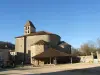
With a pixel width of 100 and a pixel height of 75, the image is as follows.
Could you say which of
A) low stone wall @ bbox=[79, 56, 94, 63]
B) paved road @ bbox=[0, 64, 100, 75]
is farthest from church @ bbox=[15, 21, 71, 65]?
paved road @ bbox=[0, 64, 100, 75]

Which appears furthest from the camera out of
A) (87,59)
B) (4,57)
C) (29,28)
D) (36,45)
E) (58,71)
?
(29,28)

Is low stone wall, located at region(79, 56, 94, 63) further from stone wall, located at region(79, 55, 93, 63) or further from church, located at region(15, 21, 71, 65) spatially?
church, located at region(15, 21, 71, 65)

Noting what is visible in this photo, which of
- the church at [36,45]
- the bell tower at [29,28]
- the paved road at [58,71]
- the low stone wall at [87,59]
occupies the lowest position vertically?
the paved road at [58,71]

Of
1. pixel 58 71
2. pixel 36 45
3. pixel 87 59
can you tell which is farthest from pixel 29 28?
pixel 58 71

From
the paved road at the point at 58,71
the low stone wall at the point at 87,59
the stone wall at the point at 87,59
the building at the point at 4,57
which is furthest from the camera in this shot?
the stone wall at the point at 87,59

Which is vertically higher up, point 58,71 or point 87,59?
point 87,59

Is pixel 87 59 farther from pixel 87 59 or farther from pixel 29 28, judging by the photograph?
pixel 29 28

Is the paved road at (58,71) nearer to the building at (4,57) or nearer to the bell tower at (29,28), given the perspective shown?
the building at (4,57)

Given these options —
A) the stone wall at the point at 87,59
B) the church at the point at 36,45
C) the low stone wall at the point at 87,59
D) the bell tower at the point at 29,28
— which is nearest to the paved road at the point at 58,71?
the low stone wall at the point at 87,59

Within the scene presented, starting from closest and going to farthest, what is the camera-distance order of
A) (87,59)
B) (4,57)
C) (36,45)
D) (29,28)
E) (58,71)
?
(58,71) < (4,57) < (87,59) < (36,45) < (29,28)

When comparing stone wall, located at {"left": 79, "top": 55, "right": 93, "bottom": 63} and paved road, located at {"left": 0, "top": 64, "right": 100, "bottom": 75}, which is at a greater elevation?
stone wall, located at {"left": 79, "top": 55, "right": 93, "bottom": 63}

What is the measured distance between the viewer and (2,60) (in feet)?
208

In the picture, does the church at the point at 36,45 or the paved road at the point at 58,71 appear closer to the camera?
the paved road at the point at 58,71

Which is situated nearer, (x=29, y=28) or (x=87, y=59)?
(x=87, y=59)
